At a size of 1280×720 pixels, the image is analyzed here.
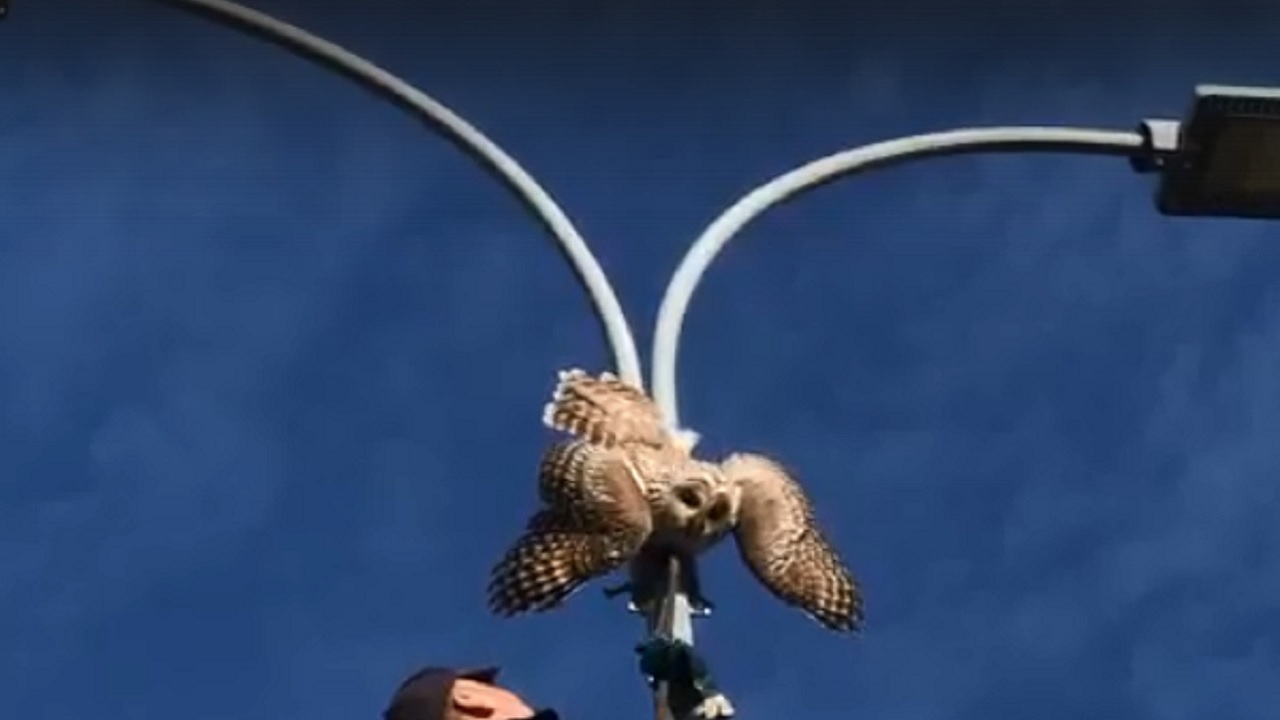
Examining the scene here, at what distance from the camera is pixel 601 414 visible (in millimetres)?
8422

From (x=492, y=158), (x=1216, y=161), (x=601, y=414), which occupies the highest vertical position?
(x=1216, y=161)

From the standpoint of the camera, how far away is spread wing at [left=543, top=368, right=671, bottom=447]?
838 centimetres

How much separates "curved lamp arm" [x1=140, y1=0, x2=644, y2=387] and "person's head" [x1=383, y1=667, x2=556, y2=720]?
1539 mm

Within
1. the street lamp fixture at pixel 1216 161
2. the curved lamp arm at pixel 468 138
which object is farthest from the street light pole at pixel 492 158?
→ the street lamp fixture at pixel 1216 161

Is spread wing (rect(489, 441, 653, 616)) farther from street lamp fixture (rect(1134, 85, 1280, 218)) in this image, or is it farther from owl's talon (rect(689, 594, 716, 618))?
street lamp fixture (rect(1134, 85, 1280, 218))

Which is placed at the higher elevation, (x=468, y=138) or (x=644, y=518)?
(x=468, y=138)

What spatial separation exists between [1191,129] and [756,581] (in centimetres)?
253

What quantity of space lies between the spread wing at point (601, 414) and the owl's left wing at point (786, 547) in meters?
0.17

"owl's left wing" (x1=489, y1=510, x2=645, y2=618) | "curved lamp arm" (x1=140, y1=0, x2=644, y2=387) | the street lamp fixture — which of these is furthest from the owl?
the street lamp fixture

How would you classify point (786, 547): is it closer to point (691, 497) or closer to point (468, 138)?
point (691, 497)

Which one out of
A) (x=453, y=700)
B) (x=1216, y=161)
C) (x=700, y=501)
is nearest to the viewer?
(x=453, y=700)

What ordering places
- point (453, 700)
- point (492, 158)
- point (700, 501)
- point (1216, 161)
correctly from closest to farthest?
point (453, 700)
point (700, 501)
point (492, 158)
point (1216, 161)

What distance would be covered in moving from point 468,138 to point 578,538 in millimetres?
1788

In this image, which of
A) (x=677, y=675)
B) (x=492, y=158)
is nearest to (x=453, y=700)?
(x=677, y=675)
